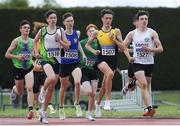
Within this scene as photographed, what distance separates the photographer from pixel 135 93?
2127cm

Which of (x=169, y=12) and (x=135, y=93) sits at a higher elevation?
(x=169, y=12)

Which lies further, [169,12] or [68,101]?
[169,12]

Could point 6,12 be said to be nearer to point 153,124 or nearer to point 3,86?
point 3,86

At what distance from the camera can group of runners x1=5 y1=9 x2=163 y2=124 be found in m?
15.4

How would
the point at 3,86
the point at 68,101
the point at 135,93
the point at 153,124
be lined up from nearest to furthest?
the point at 153,124 < the point at 135,93 < the point at 68,101 < the point at 3,86

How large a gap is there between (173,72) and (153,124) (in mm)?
20429

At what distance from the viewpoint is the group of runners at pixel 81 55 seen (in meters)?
15.4

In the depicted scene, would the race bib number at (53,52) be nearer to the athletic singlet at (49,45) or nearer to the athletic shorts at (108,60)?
the athletic singlet at (49,45)

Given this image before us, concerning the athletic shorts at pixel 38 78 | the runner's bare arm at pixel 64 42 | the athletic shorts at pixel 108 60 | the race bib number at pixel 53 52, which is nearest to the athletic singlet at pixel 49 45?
the race bib number at pixel 53 52

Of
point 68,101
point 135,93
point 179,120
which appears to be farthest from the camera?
point 68,101

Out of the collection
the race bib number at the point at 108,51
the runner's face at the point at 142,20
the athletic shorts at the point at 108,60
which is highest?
the runner's face at the point at 142,20

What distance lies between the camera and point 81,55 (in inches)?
659

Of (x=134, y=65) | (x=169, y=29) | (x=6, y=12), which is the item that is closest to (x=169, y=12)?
(x=169, y=29)

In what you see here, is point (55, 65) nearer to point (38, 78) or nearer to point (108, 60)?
point (108, 60)
